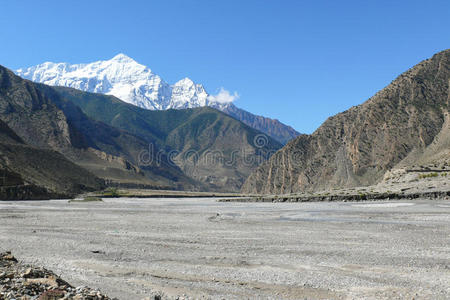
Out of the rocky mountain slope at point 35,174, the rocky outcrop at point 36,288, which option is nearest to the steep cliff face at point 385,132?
the rocky mountain slope at point 35,174

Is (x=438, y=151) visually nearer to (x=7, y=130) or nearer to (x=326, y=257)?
(x=326, y=257)

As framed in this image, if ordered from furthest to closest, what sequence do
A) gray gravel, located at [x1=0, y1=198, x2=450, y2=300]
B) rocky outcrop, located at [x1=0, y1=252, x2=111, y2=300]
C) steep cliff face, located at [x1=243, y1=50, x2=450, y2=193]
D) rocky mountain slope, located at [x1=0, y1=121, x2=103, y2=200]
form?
1. steep cliff face, located at [x1=243, y1=50, x2=450, y2=193]
2. rocky mountain slope, located at [x1=0, y1=121, x2=103, y2=200]
3. gray gravel, located at [x1=0, y1=198, x2=450, y2=300]
4. rocky outcrop, located at [x1=0, y1=252, x2=111, y2=300]

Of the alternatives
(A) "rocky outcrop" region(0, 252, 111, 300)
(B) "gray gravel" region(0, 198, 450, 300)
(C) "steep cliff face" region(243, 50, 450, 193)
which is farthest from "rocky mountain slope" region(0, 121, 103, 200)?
(C) "steep cliff face" region(243, 50, 450, 193)

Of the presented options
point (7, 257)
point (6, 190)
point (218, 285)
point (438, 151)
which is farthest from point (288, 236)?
point (438, 151)

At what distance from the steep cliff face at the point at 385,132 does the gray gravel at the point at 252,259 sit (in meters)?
81.3

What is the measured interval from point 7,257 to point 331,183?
4787 inches

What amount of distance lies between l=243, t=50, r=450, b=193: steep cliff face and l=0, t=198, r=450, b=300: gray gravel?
267 feet

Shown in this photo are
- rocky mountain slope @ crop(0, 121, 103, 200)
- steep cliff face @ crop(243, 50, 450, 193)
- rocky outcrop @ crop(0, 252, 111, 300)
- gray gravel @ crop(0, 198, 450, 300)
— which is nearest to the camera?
rocky outcrop @ crop(0, 252, 111, 300)

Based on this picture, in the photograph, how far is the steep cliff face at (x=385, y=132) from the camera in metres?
110

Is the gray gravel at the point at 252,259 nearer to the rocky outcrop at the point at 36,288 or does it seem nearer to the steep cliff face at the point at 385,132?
the rocky outcrop at the point at 36,288

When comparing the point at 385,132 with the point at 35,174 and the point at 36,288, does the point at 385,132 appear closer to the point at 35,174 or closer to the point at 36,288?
the point at 35,174

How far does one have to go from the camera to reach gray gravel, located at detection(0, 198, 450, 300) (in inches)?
425

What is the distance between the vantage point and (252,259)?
1481 cm

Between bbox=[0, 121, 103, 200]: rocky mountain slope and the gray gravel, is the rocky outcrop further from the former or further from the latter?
bbox=[0, 121, 103, 200]: rocky mountain slope
